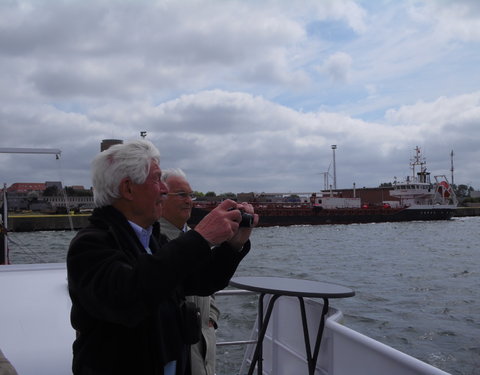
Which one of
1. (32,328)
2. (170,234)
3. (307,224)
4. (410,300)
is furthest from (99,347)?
(307,224)

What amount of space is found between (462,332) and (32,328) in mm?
6583

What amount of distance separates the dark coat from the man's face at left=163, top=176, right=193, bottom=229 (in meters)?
0.92

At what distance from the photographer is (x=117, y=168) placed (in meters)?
1.20

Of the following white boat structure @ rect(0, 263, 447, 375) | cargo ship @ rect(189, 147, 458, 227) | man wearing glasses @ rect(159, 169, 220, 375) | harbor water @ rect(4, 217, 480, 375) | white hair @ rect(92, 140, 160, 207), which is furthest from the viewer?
cargo ship @ rect(189, 147, 458, 227)

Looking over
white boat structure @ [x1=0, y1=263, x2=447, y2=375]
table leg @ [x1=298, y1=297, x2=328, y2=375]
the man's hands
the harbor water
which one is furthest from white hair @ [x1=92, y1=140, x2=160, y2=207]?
the harbor water

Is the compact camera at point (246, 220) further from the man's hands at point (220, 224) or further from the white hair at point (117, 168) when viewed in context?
the white hair at point (117, 168)

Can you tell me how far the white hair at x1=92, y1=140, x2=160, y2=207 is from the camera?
A: 120cm

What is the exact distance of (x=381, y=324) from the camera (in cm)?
737

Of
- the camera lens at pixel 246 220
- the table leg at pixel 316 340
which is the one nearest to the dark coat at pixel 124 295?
the camera lens at pixel 246 220

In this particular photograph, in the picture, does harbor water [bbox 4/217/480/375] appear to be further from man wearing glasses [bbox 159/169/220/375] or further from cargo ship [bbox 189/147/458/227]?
cargo ship [bbox 189/147/458/227]

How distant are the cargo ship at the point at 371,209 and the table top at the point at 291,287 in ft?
102

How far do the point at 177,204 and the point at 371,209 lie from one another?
43278 mm

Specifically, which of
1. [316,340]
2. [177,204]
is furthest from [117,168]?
[316,340]

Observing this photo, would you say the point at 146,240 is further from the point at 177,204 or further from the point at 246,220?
the point at 177,204
